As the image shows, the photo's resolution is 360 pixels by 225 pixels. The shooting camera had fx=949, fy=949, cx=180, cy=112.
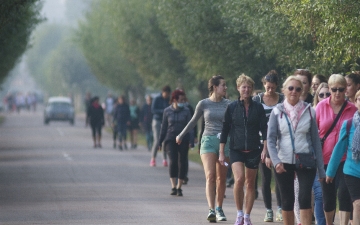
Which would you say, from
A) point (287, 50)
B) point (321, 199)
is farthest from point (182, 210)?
point (287, 50)

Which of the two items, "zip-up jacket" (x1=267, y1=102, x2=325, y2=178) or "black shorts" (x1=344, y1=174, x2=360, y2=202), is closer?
"black shorts" (x1=344, y1=174, x2=360, y2=202)

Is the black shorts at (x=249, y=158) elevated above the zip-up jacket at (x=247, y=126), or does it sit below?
below

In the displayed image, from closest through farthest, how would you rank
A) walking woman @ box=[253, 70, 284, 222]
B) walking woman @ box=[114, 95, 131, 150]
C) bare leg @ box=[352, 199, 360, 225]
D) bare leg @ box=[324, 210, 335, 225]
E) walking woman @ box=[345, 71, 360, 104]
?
1. bare leg @ box=[352, 199, 360, 225]
2. bare leg @ box=[324, 210, 335, 225]
3. walking woman @ box=[345, 71, 360, 104]
4. walking woman @ box=[253, 70, 284, 222]
5. walking woman @ box=[114, 95, 131, 150]

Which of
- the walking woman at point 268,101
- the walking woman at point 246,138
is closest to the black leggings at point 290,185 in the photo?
the walking woman at point 268,101

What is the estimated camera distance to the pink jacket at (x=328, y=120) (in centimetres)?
951

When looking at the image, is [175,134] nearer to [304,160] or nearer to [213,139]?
[213,139]

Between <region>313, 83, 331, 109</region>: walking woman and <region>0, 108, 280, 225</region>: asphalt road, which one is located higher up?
<region>313, 83, 331, 109</region>: walking woman

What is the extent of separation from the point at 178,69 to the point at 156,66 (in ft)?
A: 3.74

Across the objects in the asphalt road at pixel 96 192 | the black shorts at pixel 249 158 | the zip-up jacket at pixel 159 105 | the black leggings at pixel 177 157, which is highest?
the zip-up jacket at pixel 159 105

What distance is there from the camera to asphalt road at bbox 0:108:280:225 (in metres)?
12.2

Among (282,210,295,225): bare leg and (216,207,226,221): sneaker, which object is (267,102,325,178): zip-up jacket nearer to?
(282,210,295,225): bare leg

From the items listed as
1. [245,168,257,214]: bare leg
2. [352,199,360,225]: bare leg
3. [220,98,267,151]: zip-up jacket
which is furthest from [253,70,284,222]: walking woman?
[352,199,360,225]: bare leg

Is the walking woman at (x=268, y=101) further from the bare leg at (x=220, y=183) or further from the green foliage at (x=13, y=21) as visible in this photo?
the green foliage at (x=13, y=21)

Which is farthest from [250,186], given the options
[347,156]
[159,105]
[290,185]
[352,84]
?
[159,105]
